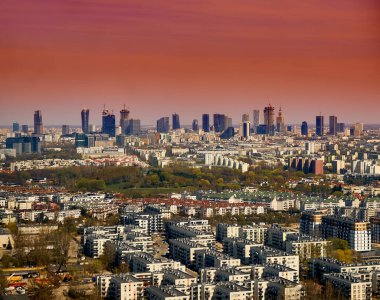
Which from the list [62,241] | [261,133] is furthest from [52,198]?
[261,133]

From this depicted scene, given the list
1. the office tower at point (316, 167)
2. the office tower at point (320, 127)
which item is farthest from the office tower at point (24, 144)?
the office tower at point (320, 127)

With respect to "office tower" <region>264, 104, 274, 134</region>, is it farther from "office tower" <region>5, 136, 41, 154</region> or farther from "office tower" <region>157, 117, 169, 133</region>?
"office tower" <region>5, 136, 41, 154</region>

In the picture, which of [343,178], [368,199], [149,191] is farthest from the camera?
[343,178]

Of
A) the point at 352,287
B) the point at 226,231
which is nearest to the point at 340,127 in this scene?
the point at 226,231

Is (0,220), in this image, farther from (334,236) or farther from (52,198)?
(334,236)

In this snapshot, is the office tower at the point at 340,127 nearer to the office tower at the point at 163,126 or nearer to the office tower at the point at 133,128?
the office tower at the point at 163,126

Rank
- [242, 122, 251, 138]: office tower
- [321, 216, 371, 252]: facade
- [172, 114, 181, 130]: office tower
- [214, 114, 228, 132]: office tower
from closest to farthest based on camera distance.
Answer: [321, 216, 371, 252]: facade < [242, 122, 251, 138]: office tower < [214, 114, 228, 132]: office tower < [172, 114, 181, 130]: office tower

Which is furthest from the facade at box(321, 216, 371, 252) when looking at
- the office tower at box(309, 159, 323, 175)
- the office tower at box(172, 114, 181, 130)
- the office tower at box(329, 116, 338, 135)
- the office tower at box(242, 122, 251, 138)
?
the office tower at box(172, 114, 181, 130)
